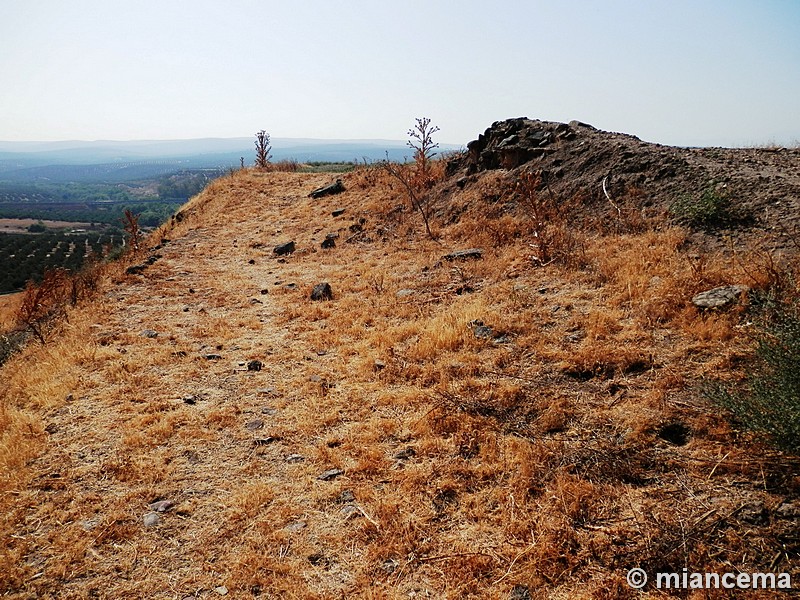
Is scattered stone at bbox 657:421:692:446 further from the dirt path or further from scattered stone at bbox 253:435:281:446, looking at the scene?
scattered stone at bbox 253:435:281:446

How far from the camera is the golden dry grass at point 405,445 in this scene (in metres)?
3.17

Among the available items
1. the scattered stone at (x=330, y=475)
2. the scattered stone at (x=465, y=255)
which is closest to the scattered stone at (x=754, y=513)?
the scattered stone at (x=330, y=475)

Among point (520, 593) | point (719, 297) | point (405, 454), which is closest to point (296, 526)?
point (405, 454)

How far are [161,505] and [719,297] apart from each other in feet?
20.2

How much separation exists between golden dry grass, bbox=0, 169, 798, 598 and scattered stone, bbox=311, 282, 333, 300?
59 cm

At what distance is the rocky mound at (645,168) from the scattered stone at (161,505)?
767 cm

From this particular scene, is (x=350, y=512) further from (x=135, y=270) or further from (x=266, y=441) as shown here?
(x=135, y=270)

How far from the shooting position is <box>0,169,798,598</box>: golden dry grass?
3.17 meters

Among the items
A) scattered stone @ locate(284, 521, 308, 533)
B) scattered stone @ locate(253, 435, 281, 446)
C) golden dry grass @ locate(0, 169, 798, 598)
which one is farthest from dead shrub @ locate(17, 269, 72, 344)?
scattered stone @ locate(284, 521, 308, 533)

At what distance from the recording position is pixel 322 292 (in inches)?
343

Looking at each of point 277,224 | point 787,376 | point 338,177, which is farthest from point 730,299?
point 338,177

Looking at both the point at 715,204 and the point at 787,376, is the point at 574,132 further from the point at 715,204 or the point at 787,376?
the point at 787,376

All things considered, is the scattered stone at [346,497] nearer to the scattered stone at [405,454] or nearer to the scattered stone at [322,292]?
the scattered stone at [405,454]

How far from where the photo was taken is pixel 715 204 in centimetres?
699
